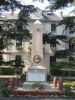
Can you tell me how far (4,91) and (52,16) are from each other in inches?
1847

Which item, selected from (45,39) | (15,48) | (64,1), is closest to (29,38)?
(45,39)

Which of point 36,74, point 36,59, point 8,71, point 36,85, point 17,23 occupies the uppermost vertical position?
point 17,23

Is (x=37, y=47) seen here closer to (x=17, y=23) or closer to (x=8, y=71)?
(x=17, y=23)

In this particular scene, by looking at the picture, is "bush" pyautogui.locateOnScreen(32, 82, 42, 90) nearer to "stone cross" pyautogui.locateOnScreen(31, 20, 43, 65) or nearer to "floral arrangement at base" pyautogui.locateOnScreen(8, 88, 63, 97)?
"floral arrangement at base" pyautogui.locateOnScreen(8, 88, 63, 97)

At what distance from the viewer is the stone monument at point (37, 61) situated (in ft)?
94.6

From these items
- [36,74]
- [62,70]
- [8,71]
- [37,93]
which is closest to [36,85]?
[36,74]

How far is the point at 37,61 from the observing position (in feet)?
96.4

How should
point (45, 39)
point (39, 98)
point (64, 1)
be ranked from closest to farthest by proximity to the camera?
point (39, 98), point (64, 1), point (45, 39)

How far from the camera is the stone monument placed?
94.6 feet

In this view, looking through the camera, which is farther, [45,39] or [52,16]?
[52,16]

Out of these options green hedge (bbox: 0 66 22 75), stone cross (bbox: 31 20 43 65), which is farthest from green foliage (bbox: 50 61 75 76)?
stone cross (bbox: 31 20 43 65)

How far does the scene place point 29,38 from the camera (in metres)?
38.1

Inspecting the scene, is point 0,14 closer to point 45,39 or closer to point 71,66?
point 45,39

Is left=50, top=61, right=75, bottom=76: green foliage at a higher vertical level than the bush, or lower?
lower
